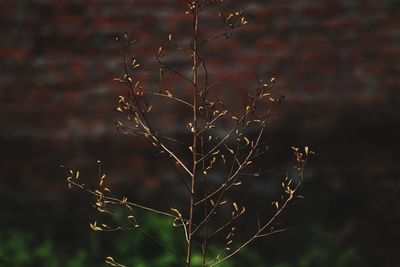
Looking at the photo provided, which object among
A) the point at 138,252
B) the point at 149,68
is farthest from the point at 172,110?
the point at 138,252

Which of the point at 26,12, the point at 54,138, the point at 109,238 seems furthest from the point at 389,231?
the point at 26,12

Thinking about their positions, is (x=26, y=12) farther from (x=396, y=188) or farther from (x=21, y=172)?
(x=396, y=188)

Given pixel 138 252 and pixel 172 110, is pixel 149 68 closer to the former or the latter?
pixel 172 110

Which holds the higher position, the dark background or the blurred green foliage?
the dark background

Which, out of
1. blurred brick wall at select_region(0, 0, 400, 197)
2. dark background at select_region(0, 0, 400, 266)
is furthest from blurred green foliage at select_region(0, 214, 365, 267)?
blurred brick wall at select_region(0, 0, 400, 197)

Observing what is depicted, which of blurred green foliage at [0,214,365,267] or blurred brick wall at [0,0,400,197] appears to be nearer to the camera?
blurred green foliage at [0,214,365,267]

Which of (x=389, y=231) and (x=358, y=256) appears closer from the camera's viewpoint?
(x=358, y=256)

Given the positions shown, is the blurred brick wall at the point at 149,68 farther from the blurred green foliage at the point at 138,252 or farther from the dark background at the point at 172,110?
the blurred green foliage at the point at 138,252

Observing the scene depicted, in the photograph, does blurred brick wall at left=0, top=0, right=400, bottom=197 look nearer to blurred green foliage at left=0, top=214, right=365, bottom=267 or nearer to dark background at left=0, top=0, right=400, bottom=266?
dark background at left=0, top=0, right=400, bottom=266
